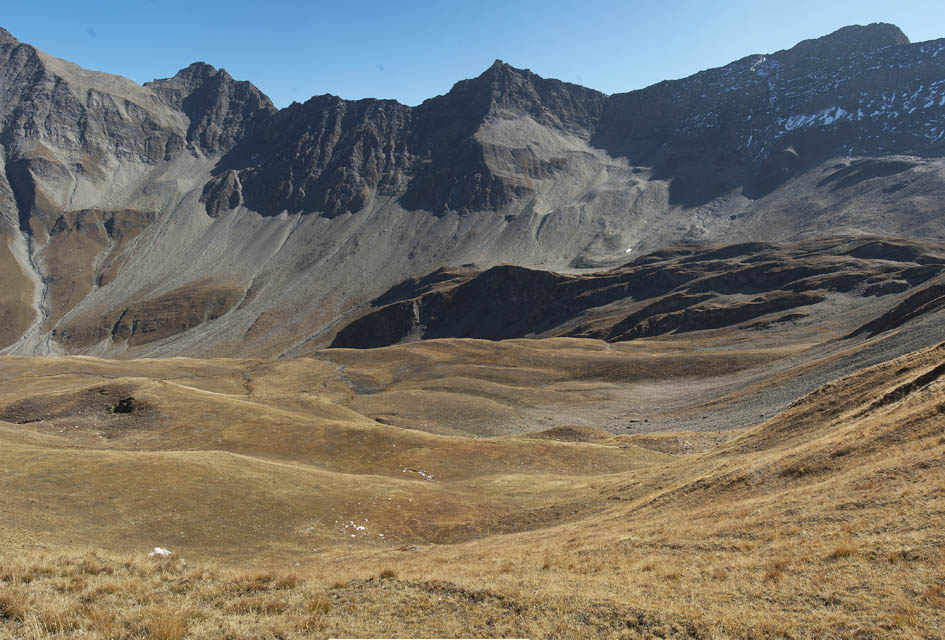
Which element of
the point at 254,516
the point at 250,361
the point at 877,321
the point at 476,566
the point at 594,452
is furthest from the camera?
the point at 250,361

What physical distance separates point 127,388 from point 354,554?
155 ft

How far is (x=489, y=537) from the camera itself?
1164 inches

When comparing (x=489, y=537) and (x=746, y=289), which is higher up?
(x=746, y=289)

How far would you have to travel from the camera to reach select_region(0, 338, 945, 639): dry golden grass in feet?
37.1

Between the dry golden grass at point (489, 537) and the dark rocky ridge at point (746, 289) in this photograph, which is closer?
the dry golden grass at point (489, 537)

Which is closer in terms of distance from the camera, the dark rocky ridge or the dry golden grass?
the dry golden grass

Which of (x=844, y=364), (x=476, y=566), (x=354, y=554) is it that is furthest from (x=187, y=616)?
(x=844, y=364)

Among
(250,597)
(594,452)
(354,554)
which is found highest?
(250,597)

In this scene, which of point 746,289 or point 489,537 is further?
point 746,289

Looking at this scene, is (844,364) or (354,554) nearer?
(354,554)

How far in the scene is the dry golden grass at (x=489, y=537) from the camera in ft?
37.1

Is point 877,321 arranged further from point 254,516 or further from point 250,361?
point 250,361

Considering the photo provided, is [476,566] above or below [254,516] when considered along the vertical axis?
above

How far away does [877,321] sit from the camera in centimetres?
9400
